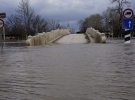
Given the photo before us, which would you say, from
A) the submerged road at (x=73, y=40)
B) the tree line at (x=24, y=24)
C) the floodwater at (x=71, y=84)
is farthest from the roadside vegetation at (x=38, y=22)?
the floodwater at (x=71, y=84)

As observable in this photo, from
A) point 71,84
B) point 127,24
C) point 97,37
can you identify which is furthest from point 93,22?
point 71,84

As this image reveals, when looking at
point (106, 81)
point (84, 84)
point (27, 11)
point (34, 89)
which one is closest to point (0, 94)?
point (34, 89)

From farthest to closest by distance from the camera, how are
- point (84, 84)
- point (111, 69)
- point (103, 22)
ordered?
point (103, 22) < point (111, 69) < point (84, 84)

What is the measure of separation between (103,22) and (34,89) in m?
106

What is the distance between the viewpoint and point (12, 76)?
6539mm

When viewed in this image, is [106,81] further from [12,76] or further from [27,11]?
[27,11]

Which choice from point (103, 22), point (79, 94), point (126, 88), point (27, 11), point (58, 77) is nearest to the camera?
point (79, 94)

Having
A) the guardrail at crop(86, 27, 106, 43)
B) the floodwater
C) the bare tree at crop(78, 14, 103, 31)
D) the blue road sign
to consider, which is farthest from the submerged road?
the bare tree at crop(78, 14, 103, 31)

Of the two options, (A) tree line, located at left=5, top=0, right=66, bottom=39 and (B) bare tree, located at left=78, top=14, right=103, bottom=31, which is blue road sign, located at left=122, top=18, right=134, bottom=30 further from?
(B) bare tree, located at left=78, top=14, right=103, bottom=31

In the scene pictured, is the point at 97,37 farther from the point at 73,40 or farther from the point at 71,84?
the point at 71,84

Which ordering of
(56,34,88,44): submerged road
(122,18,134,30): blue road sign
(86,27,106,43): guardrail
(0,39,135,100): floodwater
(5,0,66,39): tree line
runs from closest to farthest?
(0,39,135,100): floodwater → (122,18,134,30): blue road sign → (86,27,106,43): guardrail → (56,34,88,44): submerged road → (5,0,66,39): tree line

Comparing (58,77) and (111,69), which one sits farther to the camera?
(111,69)

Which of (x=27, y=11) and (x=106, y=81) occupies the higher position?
(x=27, y=11)

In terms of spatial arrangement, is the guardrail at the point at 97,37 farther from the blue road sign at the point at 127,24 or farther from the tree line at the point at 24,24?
the tree line at the point at 24,24
